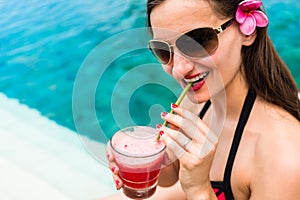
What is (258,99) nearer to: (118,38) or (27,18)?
(118,38)

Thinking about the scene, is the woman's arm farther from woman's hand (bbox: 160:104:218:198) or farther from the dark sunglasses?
the dark sunglasses

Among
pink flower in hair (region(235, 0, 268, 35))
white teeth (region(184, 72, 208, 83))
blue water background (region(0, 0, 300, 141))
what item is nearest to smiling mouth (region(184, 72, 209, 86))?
white teeth (region(184, 72, 208, 83))

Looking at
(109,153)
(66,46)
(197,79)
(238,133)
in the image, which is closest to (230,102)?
(238,133)

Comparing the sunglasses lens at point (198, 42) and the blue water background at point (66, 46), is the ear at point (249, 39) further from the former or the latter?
the blue water background at point (66, 46)

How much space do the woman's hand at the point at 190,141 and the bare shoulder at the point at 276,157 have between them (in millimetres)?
241

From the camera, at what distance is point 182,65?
2.13m

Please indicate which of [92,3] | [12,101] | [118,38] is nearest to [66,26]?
[92,3]

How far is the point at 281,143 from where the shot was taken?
206 centimetres

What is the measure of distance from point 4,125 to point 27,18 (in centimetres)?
281

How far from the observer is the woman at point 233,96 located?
202 cm

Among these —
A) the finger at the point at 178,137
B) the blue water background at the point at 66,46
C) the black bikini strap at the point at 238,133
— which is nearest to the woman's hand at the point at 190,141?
the finger at the point at 178,137

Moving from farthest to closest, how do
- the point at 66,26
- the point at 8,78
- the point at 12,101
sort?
the point at 66,26 → the point at 8,78 → the point at 12,101

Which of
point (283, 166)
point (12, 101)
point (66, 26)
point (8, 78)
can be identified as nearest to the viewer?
point (283, 166)

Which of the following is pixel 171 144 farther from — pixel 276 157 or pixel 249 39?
pixel 249 39
